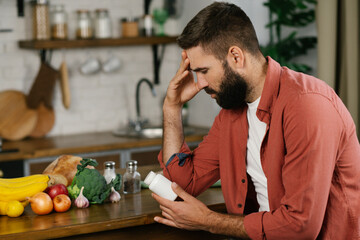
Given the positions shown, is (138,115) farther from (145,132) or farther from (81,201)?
(81,201)

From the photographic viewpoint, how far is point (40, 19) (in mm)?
4055

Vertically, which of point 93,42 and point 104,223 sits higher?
point 93,42

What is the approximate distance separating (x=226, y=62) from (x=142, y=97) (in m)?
2.75

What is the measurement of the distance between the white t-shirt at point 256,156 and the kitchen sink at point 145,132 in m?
2.02

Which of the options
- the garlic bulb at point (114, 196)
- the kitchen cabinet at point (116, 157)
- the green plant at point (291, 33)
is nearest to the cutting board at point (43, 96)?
the kitchen cabinet at point (116, 157)

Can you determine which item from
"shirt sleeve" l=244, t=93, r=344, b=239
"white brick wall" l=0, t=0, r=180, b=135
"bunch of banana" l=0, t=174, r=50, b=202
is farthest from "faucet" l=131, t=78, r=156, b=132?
"shirt sleeve" l=244, t=93, r=344, b=239

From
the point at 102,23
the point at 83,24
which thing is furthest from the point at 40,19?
the point at 102,23

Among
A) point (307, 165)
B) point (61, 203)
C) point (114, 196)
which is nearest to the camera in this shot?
point (307, 165)

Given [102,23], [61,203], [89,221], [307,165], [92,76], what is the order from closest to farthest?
[307,165] → [89,221] → [61,203] → [102,23] → [92,76]

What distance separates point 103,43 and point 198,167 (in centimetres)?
224

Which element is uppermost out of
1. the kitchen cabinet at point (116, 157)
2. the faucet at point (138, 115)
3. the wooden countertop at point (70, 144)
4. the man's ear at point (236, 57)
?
the man's ear at point (236, 57)

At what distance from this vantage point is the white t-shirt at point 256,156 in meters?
2.03

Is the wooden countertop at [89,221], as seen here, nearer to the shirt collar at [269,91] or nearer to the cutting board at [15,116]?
the shirt collar at [269,91]

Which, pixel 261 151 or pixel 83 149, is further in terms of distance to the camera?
pixel 83 149
